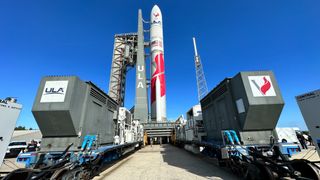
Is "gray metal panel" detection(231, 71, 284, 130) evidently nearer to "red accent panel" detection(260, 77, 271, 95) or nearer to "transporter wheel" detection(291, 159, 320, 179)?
"red accent panel" detection(260, 77, 271, 95)

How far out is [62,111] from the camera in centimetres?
516

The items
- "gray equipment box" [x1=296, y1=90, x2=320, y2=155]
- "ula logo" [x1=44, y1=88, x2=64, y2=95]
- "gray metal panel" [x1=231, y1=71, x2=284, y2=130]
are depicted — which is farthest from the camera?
"ula logo" [x1=44, y1=88, x2=64, y2=95]

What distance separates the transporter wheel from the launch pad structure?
62.2 ft

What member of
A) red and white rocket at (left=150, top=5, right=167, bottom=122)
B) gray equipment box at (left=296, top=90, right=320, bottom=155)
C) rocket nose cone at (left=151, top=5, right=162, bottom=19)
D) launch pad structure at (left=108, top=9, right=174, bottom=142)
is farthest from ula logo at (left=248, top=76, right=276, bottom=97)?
rocket nose cone at (left=151, top=5, right=162, bottom=19)

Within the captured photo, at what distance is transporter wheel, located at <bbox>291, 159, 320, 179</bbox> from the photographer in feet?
11.4

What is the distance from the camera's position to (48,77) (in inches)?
229

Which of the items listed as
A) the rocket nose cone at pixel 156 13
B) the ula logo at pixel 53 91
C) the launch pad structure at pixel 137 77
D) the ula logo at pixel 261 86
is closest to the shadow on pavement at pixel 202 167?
the ula logo at pixel 261 86

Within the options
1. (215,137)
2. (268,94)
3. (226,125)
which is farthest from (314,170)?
(215,137)

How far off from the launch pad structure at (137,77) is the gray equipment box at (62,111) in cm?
1628

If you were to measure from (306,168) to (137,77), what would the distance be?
23664mm

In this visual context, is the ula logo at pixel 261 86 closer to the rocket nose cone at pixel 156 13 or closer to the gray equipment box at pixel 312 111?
the gray equipment box at pixel 312 111

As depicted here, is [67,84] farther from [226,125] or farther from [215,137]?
[215,137]

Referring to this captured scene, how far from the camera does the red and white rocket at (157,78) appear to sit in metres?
25.0

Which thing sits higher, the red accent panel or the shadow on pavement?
the red accent panel
